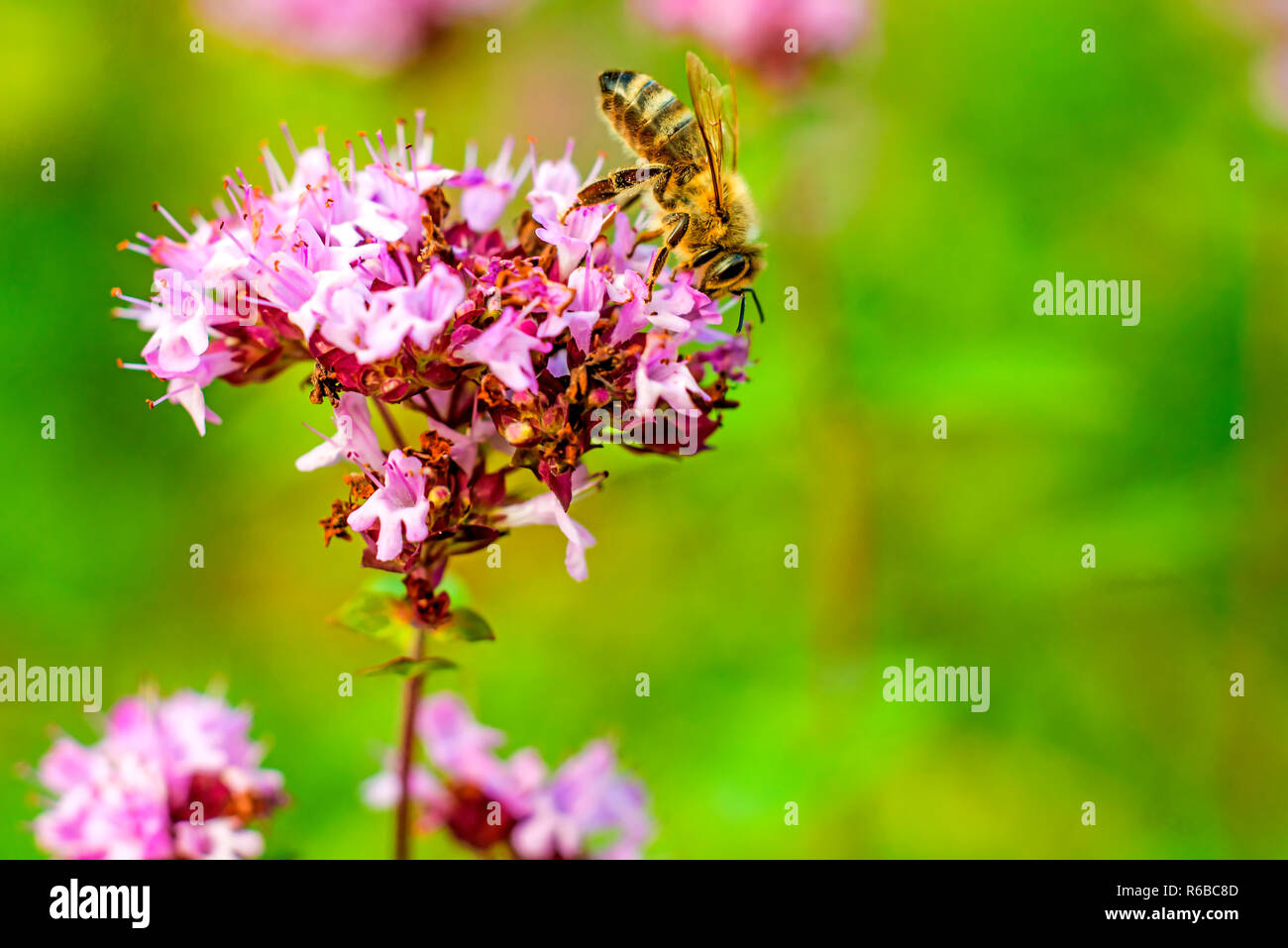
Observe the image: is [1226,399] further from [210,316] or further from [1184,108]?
[210,316]

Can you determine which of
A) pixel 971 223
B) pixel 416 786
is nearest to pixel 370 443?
pixel 416 786

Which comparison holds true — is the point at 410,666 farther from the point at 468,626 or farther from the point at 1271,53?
the point at 1271,53

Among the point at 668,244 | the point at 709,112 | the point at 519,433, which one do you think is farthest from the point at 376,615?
the point at 709,112

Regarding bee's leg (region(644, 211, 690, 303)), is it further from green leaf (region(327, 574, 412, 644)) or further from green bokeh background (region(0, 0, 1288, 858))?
green bokeh background (region(0, 0, 1288, 858))

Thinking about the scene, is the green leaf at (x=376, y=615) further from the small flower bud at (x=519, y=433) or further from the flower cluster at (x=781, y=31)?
the flower cluster at (x=781, y=31)
